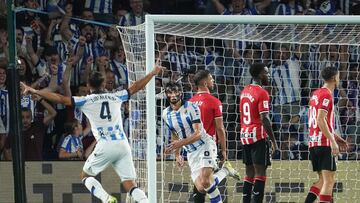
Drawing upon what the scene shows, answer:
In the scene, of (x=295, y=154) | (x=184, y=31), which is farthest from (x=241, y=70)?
(x=184, y=31)

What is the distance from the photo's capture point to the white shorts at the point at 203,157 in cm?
1478

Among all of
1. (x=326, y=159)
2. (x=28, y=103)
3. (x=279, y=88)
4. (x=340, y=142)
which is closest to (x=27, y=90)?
(x=326, y=159)

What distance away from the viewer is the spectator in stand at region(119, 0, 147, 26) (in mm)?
18106

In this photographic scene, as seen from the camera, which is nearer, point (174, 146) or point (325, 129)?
point (325, 129)

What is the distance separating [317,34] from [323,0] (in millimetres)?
3177

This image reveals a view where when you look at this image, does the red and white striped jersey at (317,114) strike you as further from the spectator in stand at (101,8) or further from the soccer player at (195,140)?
the spectator in stand at (101,8)

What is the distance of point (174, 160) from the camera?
16.2m

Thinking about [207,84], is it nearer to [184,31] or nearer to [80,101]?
[184,31]

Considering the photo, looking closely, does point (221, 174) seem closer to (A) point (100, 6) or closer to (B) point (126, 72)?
(B) point (126, 72)

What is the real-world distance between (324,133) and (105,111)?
256 cm

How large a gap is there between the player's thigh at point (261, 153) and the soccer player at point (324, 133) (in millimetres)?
545

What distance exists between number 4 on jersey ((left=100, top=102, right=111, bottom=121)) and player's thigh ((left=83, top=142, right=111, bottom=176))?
307 mm

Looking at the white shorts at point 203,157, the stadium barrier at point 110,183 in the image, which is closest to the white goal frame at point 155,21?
the white shorts at point 203,157

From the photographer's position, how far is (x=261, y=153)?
1473cm
